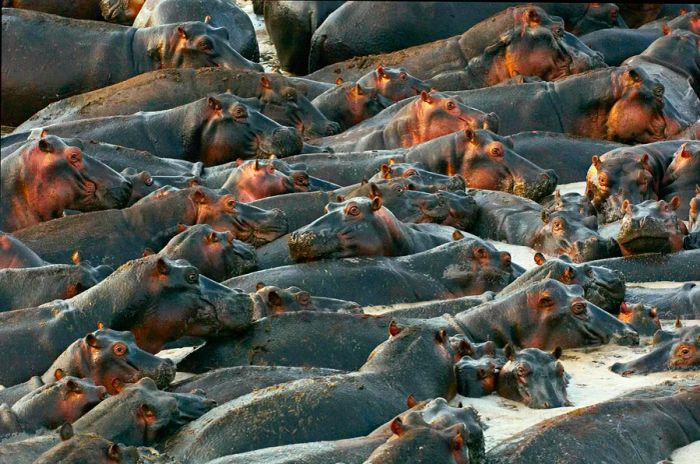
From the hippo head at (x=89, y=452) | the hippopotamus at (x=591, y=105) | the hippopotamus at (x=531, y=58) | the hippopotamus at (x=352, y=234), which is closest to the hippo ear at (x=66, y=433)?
the hippo head at (x=89, y=452)

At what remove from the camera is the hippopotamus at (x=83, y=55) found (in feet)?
41.2

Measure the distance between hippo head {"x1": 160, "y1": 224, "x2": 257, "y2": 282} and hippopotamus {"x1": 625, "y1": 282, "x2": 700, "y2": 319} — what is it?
185 cm

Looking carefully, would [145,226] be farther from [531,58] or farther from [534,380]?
[531,58]

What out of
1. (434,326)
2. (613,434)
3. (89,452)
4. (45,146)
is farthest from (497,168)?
(89,452)

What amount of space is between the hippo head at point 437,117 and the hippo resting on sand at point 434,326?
3.65 meters

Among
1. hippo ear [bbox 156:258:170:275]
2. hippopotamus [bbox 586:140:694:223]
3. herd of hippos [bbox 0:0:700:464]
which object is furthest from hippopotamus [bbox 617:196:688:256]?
hippo ear [bbox 156:258:170:275]

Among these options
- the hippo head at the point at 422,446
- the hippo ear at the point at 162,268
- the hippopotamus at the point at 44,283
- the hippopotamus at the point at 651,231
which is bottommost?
the hippopotamus at the point at 651,231

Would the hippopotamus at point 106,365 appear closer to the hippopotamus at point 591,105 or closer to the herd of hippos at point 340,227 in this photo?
the herd of hippos at point 340,227

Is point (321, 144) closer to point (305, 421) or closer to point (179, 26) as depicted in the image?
point (179, 26)

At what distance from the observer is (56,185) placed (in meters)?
9.54

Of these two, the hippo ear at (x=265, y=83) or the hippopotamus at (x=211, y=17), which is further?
the hippopotamus at (x=211, y=17)

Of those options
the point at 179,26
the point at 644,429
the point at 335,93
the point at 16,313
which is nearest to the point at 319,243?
the point at 16,313

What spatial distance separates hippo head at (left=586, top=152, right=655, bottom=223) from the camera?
30.9 ft

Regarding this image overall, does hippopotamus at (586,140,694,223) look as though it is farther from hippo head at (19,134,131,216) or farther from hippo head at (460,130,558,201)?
hippo head at (19,134,131,216)
